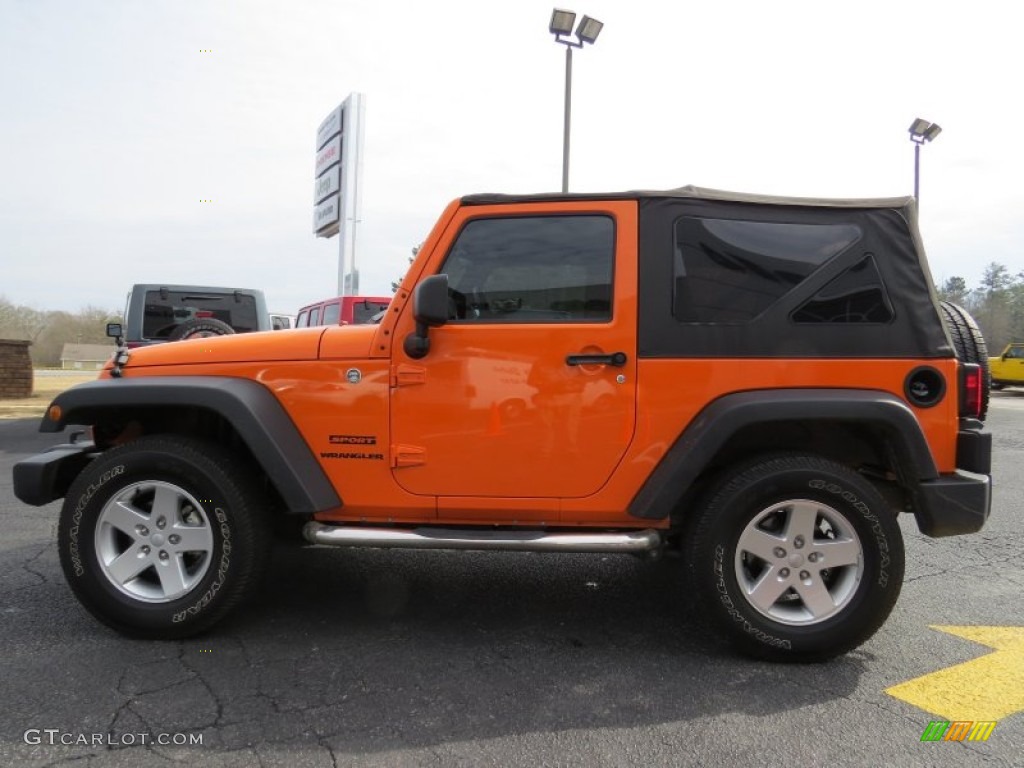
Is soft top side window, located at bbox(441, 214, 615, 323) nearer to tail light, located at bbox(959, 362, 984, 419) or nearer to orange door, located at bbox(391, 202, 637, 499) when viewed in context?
orange door, located at bbox(391, 202, 637, 499)

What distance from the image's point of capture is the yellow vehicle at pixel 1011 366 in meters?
24.4

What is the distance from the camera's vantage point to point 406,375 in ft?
10.2

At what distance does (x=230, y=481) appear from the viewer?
308 cm

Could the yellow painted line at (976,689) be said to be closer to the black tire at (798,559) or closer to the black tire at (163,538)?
the black tire at (798,559)

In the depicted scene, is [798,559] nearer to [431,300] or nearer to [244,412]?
[431,300]

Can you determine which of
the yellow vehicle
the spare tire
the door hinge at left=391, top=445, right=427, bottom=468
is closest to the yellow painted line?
the spare tire

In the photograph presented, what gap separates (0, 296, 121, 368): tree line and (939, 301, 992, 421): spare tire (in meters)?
51.5

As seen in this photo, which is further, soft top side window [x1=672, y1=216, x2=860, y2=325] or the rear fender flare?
soft top side window [x1=672, y1=216, x2=860, y2=325]

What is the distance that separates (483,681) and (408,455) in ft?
3.33

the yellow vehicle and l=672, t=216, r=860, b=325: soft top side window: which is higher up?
l=672, t=216, r=860, b=325: soft top side window

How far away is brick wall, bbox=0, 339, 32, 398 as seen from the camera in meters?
15.1

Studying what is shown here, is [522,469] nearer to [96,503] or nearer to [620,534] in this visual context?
[620,534]

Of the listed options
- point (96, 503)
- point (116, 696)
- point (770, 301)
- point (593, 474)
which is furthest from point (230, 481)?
point (770, 301)

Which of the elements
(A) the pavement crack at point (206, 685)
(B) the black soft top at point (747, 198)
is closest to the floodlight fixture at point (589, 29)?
(B) the black soft top at point (747, 198)
